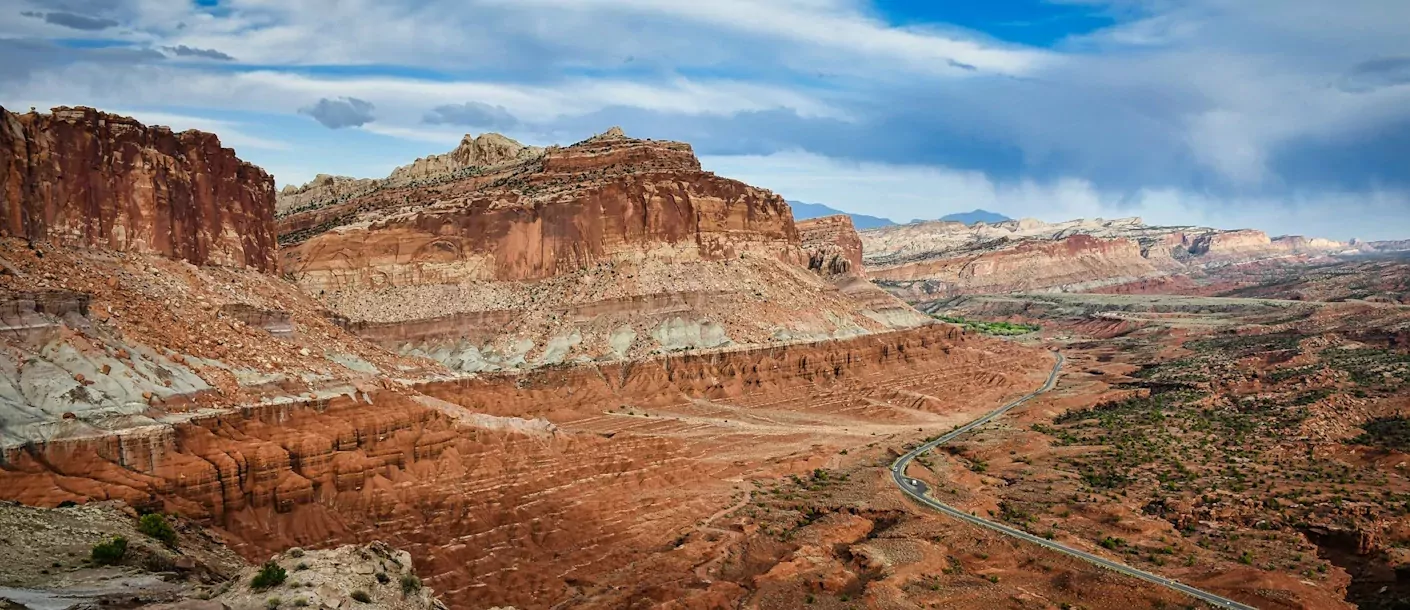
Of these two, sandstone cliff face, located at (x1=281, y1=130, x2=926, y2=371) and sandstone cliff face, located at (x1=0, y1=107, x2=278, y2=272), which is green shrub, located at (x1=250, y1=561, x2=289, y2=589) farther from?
sandstone cliff face, located at (x1=281, y1=130, x2=926, y2=371)

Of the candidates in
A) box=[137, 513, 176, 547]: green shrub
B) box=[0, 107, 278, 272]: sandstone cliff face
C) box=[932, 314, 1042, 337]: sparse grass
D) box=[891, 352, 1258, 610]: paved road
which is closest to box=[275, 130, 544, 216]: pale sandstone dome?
box=[0, 107, 278, 272]: sandstone cliff face

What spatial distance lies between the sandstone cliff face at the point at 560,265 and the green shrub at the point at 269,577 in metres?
46.7

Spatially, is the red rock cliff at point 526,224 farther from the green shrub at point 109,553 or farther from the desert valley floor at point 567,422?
the green shrub at point 109,553

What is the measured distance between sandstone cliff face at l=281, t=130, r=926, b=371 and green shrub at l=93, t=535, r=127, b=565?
43.5 m

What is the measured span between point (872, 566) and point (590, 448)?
16.7 metres

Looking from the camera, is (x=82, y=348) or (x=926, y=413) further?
(x=926, y=413)

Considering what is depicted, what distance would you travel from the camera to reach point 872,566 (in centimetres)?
3300

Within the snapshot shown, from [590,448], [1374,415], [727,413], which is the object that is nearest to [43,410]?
[590,448]


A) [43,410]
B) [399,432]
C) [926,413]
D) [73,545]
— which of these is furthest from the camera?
[926,413]

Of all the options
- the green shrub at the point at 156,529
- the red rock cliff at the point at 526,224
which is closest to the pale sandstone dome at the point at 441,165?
the red rock cliff at the point at 526,224

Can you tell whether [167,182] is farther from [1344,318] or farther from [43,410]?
[1344,318]

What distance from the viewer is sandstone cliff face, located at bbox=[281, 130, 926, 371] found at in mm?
67500

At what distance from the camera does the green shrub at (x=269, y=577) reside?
16.8 m

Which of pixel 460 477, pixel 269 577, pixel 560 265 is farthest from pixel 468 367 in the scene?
pixel 269 577
